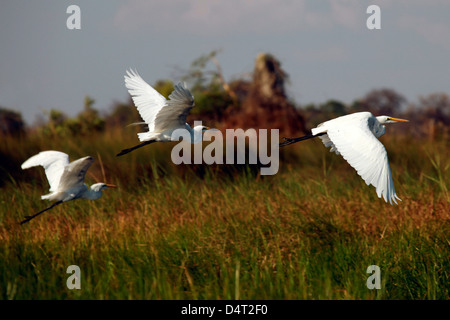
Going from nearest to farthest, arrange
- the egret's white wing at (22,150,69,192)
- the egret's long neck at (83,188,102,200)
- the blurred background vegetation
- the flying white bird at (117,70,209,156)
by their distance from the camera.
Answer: the flying white bird at (117,70,209,156), the egret's white wing at (22,150,69,192), the egret's long neck at (83,188,102,200), the blurred background vegetation

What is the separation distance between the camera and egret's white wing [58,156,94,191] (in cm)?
459

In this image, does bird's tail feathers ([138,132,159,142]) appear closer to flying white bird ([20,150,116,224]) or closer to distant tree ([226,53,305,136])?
flying white bird ([20,150,116,224])

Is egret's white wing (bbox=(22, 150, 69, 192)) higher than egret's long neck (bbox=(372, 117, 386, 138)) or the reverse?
the reverse

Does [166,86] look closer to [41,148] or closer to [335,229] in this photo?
[41,148]

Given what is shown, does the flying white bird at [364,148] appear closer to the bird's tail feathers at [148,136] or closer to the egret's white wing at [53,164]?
the bird's tail feathers at [148,136]

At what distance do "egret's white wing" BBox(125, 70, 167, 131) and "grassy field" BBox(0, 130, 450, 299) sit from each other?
3.64 feet

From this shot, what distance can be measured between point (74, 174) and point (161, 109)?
110 centimetres

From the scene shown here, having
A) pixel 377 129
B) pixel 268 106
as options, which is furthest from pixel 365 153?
pixel 268 106

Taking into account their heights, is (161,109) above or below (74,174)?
above

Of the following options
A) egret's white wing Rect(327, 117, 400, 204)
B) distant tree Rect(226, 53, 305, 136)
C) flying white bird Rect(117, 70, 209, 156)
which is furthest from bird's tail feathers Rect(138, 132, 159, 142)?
distant tree Rect(226, 53, 305, 136)

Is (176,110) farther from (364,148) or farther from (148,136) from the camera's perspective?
(364,148)

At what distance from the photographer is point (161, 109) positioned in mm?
A: 4457

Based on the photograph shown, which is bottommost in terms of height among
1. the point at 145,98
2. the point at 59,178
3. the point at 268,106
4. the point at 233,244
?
the point at 233,244

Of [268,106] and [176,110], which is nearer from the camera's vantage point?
[176,110]
